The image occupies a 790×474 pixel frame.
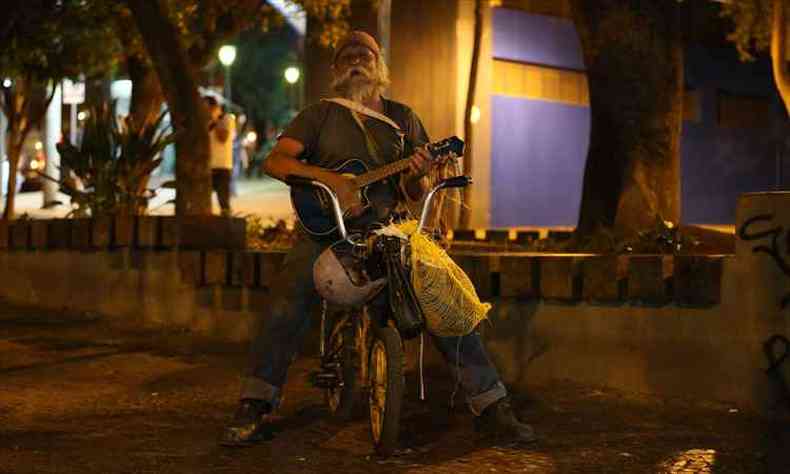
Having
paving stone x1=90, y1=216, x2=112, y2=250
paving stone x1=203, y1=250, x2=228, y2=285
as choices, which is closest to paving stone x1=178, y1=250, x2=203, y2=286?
paving stone x1=203, y1=250, x2=228, y2=285

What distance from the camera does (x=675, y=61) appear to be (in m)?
10.2

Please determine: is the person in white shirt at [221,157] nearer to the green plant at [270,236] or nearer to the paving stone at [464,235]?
the green plant at [270,236]

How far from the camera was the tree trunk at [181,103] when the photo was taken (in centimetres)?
1159

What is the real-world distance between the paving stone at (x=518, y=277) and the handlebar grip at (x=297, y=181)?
1.97 meters

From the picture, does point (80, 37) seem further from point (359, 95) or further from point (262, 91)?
point (262, 91)

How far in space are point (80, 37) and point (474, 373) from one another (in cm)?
1320

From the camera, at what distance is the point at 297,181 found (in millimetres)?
5598

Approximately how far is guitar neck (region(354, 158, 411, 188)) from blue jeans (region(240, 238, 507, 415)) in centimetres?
40

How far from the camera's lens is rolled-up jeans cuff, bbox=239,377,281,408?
228 inches

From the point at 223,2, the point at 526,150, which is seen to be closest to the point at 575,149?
the point at 526,150

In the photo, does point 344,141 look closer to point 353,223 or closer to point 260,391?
point 353,223

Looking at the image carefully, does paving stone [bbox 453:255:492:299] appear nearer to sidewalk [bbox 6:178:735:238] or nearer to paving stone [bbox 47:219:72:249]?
paving stone [bbox 47:219:72:249]

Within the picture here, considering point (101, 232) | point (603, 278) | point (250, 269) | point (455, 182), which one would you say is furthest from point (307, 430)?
point (101, 232)

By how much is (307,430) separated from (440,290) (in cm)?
110
